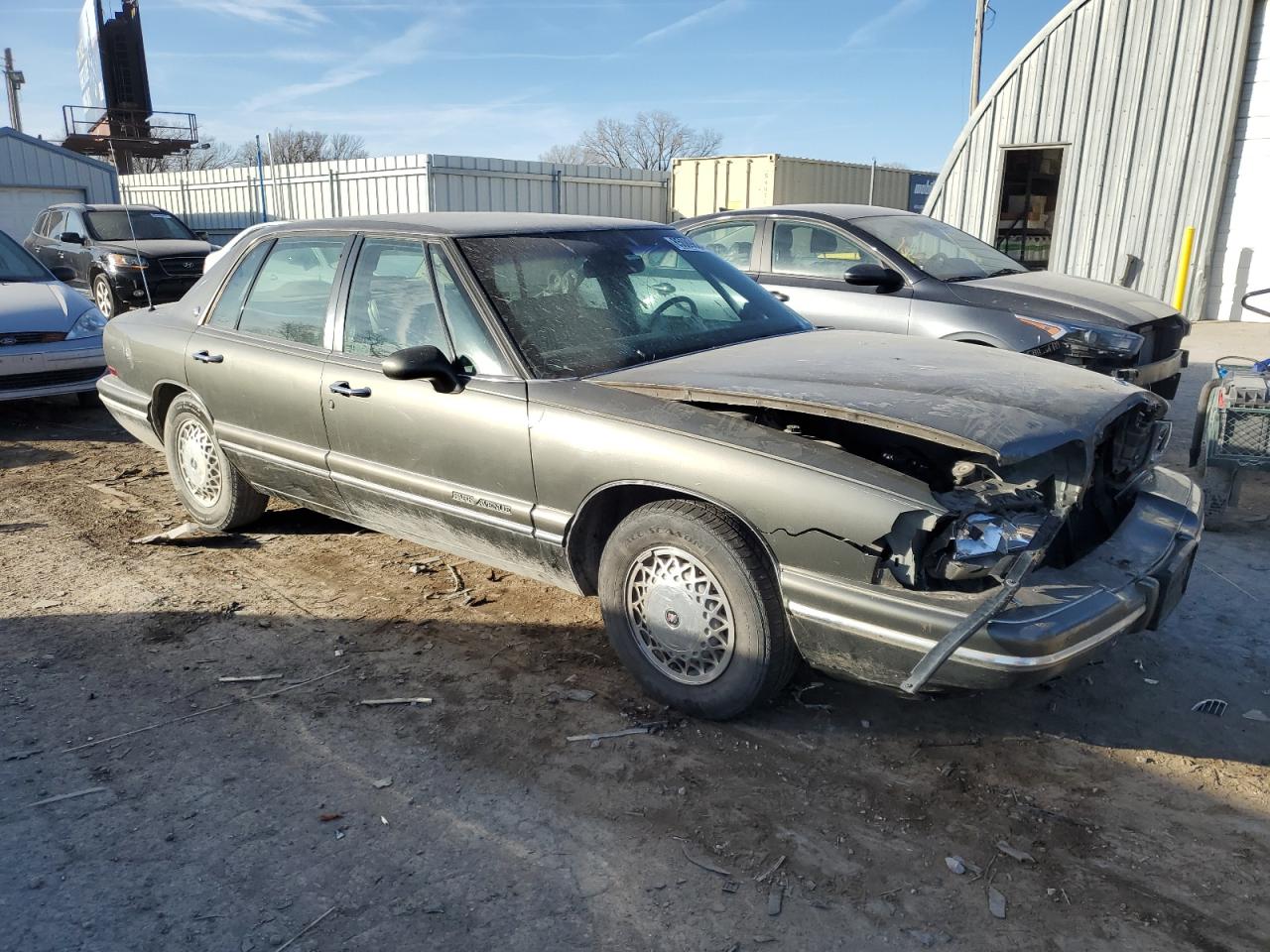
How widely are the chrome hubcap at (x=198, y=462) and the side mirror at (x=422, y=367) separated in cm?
196

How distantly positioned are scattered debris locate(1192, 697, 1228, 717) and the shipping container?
1900 cm

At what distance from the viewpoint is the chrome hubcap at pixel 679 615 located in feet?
10.4

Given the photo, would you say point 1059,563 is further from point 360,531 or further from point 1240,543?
point 360,531

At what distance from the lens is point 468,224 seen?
165 inches

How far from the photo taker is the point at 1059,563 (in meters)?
3.19

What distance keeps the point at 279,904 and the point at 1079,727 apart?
2645 mm

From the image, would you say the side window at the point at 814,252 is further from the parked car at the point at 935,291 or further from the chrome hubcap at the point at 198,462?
the chrome hubcap at the point at 198,462

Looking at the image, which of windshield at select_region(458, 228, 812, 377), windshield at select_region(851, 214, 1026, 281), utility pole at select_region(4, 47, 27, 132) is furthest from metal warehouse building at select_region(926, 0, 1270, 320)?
utility pole at select_region(4, 47, 27, 132)

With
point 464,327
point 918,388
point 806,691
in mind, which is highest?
point 464,327

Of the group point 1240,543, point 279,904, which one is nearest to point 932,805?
point 279,904

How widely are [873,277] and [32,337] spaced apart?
6598mm

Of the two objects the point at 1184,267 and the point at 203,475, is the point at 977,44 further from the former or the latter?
the point at 203,475

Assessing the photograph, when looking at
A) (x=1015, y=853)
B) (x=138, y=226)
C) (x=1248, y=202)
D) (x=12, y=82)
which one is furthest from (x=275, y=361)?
(x=12, y=82)

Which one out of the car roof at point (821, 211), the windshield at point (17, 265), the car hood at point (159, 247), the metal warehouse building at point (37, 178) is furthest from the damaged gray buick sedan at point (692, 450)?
the metal warehouse building at point (37, 178)
